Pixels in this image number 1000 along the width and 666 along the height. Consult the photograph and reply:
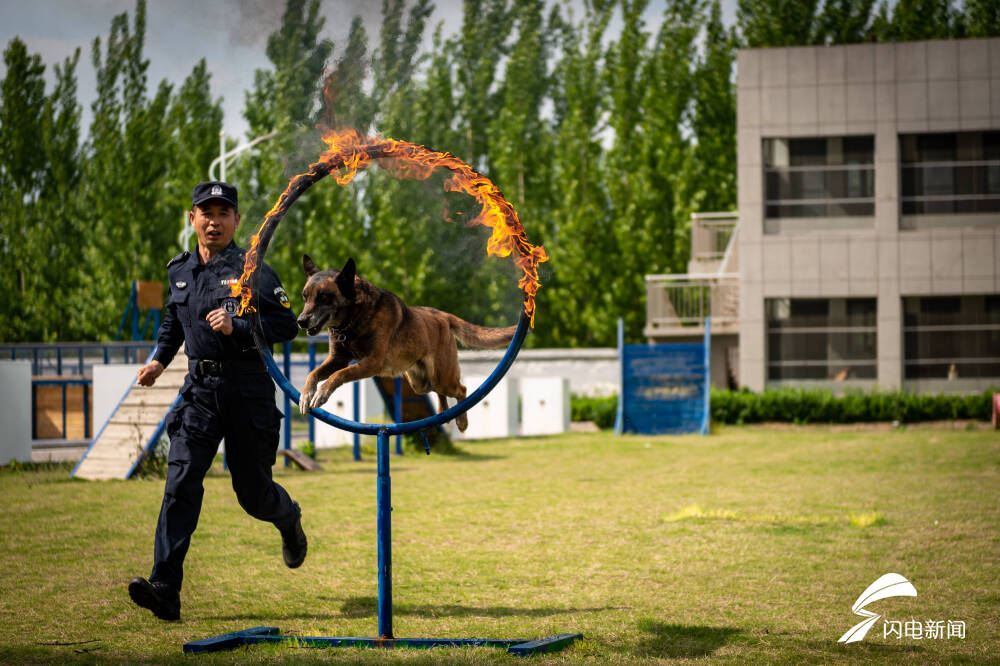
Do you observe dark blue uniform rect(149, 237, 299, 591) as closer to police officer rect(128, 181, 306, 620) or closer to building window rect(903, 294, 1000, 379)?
police officer rect(128, 181, 306, 620)

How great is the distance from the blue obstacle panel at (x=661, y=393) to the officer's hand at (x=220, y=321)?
1786cm

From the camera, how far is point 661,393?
22.8m

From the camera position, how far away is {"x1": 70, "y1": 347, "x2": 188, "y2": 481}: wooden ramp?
13547 millimetres

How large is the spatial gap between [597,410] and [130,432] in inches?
553

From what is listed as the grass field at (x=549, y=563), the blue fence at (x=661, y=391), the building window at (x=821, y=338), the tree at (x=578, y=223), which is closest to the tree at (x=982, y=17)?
the tree at (x=578, y=223)

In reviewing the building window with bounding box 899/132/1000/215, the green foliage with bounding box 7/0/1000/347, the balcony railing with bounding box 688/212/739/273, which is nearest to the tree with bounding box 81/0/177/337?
the green foliage with bounding box 7/0/1000/347

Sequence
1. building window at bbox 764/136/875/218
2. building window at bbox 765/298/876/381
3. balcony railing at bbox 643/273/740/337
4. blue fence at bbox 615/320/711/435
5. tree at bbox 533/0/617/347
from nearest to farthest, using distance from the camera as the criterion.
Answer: blue fence at bbox 615/320/711/435 → building window at bbox 765/298/876/381 → building window at bbox 764/136/875/218 → balcony railing at bbox 643/273/740/337 → tree at bbox 533/0/617/347

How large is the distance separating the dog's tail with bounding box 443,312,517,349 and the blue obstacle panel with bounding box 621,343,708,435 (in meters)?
18.0

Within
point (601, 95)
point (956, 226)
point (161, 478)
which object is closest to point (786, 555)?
point (161, 478)

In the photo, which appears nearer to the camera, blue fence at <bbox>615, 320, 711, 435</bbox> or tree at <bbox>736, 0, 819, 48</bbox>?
blue fence at <bbox>615, 320, 711, 435</bbox>

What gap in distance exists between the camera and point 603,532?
30.0ft

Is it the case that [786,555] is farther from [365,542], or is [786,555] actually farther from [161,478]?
[161,478]

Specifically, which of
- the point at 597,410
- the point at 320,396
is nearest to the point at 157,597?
the point at 320,396

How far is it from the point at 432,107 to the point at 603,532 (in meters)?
4.98
